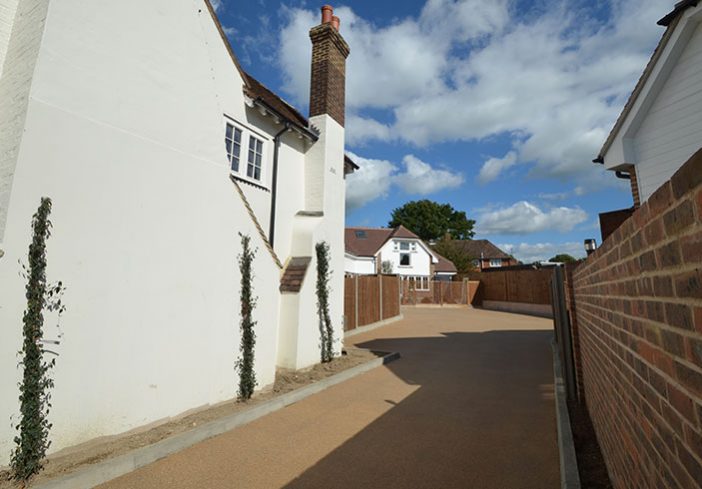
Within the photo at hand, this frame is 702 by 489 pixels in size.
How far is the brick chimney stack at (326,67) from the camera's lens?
1028 centimetres

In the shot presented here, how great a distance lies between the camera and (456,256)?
4559 centimetres

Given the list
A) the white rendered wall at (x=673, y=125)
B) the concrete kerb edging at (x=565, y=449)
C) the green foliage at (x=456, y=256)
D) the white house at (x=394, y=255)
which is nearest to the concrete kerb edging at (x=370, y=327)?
the concrete kerb edging at (x=565, y=449)

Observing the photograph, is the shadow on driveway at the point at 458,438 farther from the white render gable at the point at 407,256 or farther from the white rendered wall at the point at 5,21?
the white render gable at the point at 407,256

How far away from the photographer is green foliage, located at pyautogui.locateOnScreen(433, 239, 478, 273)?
44719mm

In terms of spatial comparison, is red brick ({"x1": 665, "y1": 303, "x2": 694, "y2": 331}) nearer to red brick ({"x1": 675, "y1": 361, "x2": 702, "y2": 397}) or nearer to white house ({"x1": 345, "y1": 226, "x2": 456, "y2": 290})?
red brick ({"x1": 675, "y1": 361, "x2": 702, "y2": 397})

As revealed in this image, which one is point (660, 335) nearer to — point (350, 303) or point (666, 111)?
point (666, 111)

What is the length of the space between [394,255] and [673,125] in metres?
32.8

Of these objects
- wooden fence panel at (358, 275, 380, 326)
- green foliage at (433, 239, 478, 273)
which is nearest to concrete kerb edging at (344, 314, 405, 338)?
wooden fence panel at (358, 275, 380, 326)

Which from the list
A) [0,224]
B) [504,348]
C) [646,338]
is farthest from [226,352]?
[504,348]

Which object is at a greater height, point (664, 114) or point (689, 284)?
point (664, 114)

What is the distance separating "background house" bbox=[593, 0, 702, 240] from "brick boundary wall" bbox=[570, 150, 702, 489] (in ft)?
15.9

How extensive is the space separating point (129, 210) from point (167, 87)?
7.20 feet

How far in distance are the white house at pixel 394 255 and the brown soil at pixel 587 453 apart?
3161 centimetres

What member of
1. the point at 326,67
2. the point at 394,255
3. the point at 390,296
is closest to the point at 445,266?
the point at 394,255
